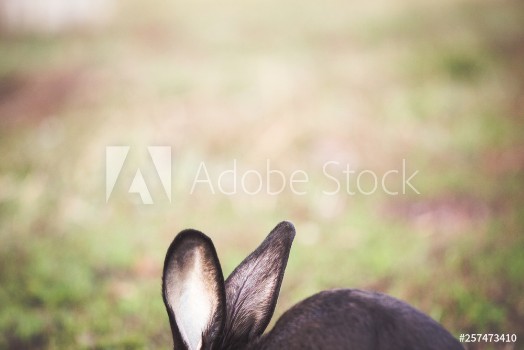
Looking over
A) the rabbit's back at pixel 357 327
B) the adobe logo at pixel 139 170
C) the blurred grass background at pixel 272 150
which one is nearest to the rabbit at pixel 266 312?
the rabbit's back at pixel 357 327

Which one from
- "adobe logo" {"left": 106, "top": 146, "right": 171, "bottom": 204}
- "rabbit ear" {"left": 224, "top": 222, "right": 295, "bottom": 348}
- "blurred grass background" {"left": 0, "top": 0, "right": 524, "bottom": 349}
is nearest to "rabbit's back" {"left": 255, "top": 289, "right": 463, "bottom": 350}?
"rabbit ear" {"left": 224, "top": 222, "right": 295, "bottom": 348}

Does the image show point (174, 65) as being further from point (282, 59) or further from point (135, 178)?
point (135, 178)

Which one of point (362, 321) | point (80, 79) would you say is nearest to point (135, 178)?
point (80, 79)

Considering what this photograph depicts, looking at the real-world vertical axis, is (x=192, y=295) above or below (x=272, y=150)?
below

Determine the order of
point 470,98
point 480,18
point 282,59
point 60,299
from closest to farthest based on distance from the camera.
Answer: point 60,299, point 470,98, point 282,59, point 480,18

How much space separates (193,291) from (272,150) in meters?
4.28

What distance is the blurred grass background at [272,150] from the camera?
13.6 feet

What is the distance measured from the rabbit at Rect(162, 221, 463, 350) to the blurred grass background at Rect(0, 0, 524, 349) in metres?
1.18

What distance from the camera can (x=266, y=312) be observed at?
2502 mm

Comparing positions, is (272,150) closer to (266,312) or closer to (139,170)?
(139,170)

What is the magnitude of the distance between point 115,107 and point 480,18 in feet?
17.6

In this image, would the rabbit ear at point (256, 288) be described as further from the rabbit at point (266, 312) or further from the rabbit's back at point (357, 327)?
the rabbit's back at point (357, 327)

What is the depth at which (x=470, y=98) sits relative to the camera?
739cm

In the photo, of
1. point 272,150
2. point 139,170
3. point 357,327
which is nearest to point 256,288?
point 357,327
